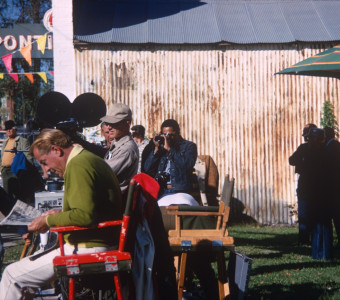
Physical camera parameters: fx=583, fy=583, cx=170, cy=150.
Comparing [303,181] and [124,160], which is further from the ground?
[124,160]

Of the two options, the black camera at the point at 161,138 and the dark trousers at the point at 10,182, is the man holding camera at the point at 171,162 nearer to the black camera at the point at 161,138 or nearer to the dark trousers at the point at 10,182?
the black camera at the point at 161,138

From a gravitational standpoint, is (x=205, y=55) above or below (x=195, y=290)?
above

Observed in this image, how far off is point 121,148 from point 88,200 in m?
1.97

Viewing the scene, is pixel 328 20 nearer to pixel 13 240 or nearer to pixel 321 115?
pixel 321 115

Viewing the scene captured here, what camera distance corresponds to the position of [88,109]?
7.63 m

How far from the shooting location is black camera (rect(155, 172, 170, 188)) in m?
7.47

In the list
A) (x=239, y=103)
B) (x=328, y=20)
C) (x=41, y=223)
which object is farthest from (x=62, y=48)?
(x=41, y=223)

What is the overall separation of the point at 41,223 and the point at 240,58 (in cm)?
1035

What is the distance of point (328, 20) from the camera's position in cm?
1477

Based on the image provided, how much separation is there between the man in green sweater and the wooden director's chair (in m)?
1.11

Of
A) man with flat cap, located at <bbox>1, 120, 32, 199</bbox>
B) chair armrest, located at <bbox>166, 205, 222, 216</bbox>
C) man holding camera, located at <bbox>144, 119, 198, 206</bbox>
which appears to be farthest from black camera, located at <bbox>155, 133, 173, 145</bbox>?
man with flat cap, located at <bbox>1, 120, 32, 199</bbox>

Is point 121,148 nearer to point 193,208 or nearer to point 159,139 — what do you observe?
point 193,208

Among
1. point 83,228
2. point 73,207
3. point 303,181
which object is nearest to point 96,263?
point 83,228

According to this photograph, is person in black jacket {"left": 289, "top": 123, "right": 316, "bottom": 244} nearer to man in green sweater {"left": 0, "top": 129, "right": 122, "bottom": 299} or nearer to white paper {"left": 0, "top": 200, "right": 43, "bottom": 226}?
man in green sweater {"left": 0, "top": 129, "right": 122, "bottom": 299}
